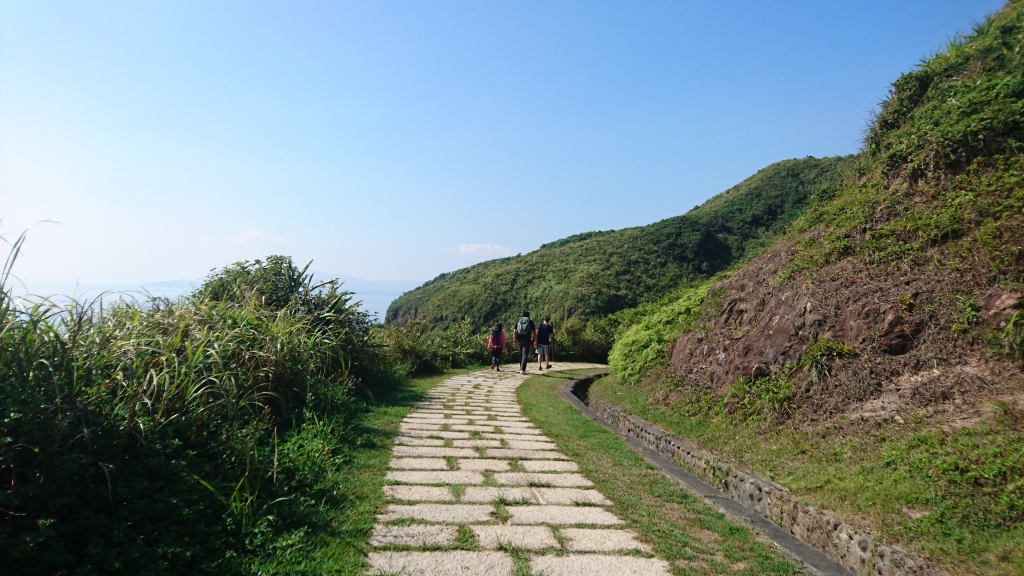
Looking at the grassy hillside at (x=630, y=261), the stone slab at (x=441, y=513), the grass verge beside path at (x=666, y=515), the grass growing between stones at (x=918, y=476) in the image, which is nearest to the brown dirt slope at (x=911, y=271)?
the grass growing between stones at (x=918, y=476)

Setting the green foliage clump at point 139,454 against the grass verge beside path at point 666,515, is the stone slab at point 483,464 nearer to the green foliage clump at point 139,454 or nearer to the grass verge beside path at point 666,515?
the grass verge beside path at point 666,515

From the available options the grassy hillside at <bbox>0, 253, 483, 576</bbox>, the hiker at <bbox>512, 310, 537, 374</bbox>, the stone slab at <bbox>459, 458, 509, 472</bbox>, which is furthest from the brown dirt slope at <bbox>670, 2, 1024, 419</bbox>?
the hiker at <bbox>512, 310, 537, 374</bbox>

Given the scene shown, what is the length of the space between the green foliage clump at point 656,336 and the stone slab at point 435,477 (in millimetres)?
4638

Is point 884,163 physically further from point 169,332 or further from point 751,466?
point 169,332

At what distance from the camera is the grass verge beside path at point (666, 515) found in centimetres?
354

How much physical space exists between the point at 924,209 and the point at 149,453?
289 inches

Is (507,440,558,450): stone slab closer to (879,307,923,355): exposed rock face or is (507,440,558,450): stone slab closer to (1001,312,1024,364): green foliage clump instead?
(879,307,923,355): exposed rock face

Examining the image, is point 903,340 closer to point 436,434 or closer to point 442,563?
point 442,563

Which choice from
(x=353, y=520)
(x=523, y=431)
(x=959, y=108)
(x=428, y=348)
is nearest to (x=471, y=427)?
(x=523, y=431)

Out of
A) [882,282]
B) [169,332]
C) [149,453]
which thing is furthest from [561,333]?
[149,453]

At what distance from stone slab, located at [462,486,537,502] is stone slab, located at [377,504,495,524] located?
0.17m

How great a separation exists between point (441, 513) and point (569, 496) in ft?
3.56

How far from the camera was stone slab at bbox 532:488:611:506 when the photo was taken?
4.56m

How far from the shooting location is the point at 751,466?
16.5ft
